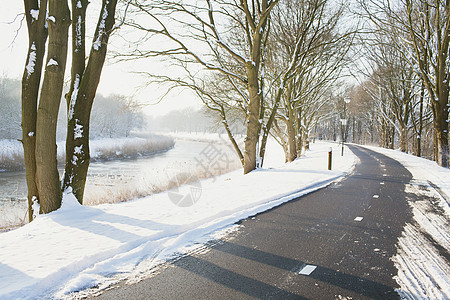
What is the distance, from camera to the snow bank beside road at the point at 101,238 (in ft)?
10.2

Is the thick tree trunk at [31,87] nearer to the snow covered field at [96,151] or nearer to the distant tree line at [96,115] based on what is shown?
the distant tree line at [96,115]

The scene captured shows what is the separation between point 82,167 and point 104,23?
3292mm

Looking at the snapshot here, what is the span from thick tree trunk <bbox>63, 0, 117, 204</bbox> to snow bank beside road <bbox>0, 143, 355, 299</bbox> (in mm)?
543

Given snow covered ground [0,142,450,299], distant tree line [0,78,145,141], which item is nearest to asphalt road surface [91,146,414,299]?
snow covered ground [0,142,450,299]

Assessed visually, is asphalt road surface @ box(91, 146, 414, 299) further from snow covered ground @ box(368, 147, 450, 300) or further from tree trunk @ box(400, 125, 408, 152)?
tree trunk @ box(400, 125, 408, 152)

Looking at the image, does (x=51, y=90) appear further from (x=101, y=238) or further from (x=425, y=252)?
(x=425, y=252)

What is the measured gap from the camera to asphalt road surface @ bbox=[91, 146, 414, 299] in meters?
2.89

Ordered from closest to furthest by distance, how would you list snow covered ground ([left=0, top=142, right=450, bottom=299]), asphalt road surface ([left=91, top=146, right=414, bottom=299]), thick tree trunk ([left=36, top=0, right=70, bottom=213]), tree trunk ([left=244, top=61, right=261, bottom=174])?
asphalt road surface ([left=91, top=146, right=414, bottom=299]), snow covered ground ([left=0, top=142, right=450, bottom=299]), thick tree trunk ([left=36, top=0, right=70, bottom=213]), tree trunk ([left=244, top=61, right=261, bottom=174])

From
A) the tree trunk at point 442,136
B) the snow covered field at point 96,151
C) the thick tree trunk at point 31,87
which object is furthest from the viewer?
the snow covered field at point 96,151

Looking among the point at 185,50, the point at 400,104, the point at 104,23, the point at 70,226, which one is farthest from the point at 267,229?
the point at 400,104

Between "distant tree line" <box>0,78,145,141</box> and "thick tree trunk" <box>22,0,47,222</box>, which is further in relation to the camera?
"distant tree line" <box>0,78,145,141</box>

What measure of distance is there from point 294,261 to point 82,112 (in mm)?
5365

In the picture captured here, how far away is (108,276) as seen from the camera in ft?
10.5

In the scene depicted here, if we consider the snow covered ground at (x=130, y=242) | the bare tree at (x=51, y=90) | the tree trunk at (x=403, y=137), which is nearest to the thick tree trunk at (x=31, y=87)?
the bare tree at (x=51, y=90)
